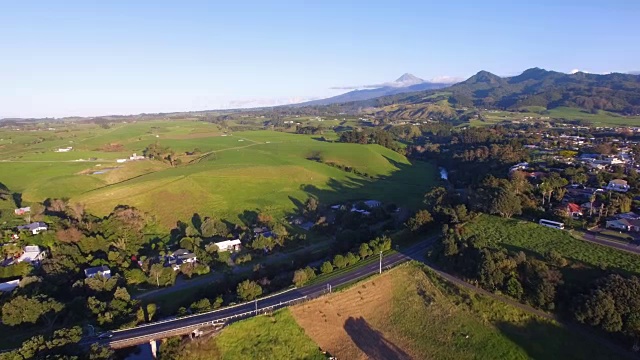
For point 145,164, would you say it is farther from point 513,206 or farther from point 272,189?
point 513,206

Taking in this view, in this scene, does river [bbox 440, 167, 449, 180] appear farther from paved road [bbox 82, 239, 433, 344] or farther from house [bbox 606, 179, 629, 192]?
paved road [bbox 82, 239, 433, 344]

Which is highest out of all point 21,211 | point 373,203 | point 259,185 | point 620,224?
point 21,211

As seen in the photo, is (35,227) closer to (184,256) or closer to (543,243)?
(184,256)

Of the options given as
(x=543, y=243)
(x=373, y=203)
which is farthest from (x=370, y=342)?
(x=373, y=203)

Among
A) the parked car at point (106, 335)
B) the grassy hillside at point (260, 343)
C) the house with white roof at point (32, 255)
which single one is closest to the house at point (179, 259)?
the parked car at point (106, 335)

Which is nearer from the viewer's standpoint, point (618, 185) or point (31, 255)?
point (31, 255)

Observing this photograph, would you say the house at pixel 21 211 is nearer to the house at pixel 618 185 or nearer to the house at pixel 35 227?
the house at pixel 35 227
